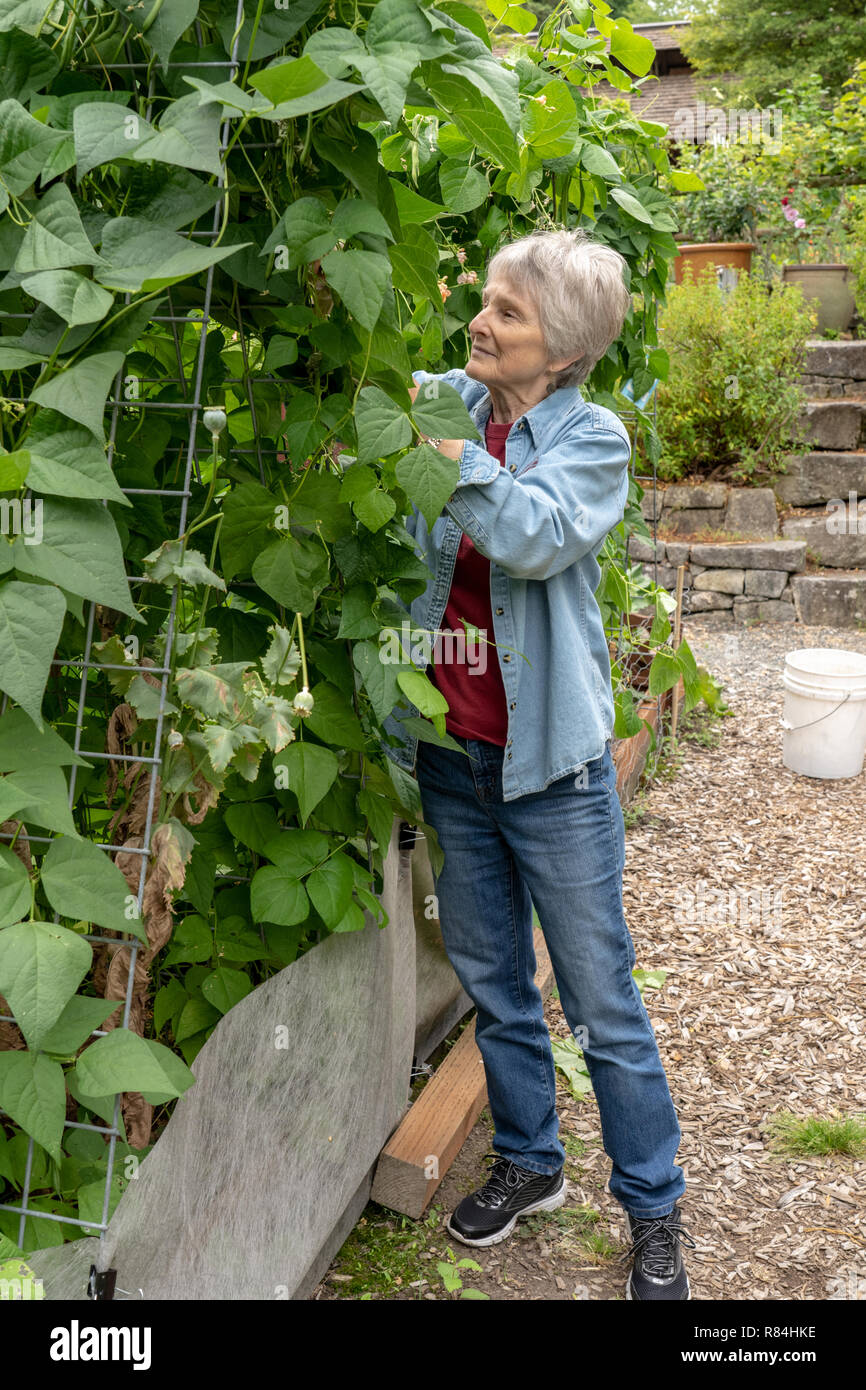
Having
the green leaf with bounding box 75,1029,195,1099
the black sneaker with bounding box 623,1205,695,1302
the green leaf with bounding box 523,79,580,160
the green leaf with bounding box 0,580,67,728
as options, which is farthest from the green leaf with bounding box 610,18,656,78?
the black sneaker with bounding box 623,1205,695,1302

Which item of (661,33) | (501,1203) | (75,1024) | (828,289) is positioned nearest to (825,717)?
(501,1203)

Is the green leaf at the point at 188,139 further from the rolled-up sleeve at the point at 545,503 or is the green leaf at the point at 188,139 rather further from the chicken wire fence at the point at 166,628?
the rolled-up sleeve at the point at 545,503

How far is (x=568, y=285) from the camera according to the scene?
170cm

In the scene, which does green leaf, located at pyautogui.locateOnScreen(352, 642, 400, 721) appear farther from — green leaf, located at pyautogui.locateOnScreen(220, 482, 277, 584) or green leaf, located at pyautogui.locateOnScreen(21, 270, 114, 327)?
green leaf, located at pyautogui.locateOnScreen(21, 270, 114, 327)

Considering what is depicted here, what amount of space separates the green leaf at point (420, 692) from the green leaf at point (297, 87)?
67 centimetres

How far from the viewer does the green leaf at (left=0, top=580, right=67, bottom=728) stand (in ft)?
3.52

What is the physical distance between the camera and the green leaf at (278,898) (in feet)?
5.15

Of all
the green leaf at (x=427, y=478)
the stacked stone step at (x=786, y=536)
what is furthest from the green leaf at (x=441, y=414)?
the stacked stone step at (x=786, y=536)

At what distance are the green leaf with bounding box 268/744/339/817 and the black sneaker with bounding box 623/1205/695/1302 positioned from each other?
100 cm

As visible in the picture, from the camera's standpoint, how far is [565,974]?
74.3 inches

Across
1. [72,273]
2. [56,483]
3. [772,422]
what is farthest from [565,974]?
[772,422]

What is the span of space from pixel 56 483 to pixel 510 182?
1152 millimetres

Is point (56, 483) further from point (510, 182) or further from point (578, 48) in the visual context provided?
point (578, 48)

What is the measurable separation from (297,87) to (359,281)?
21 cm
